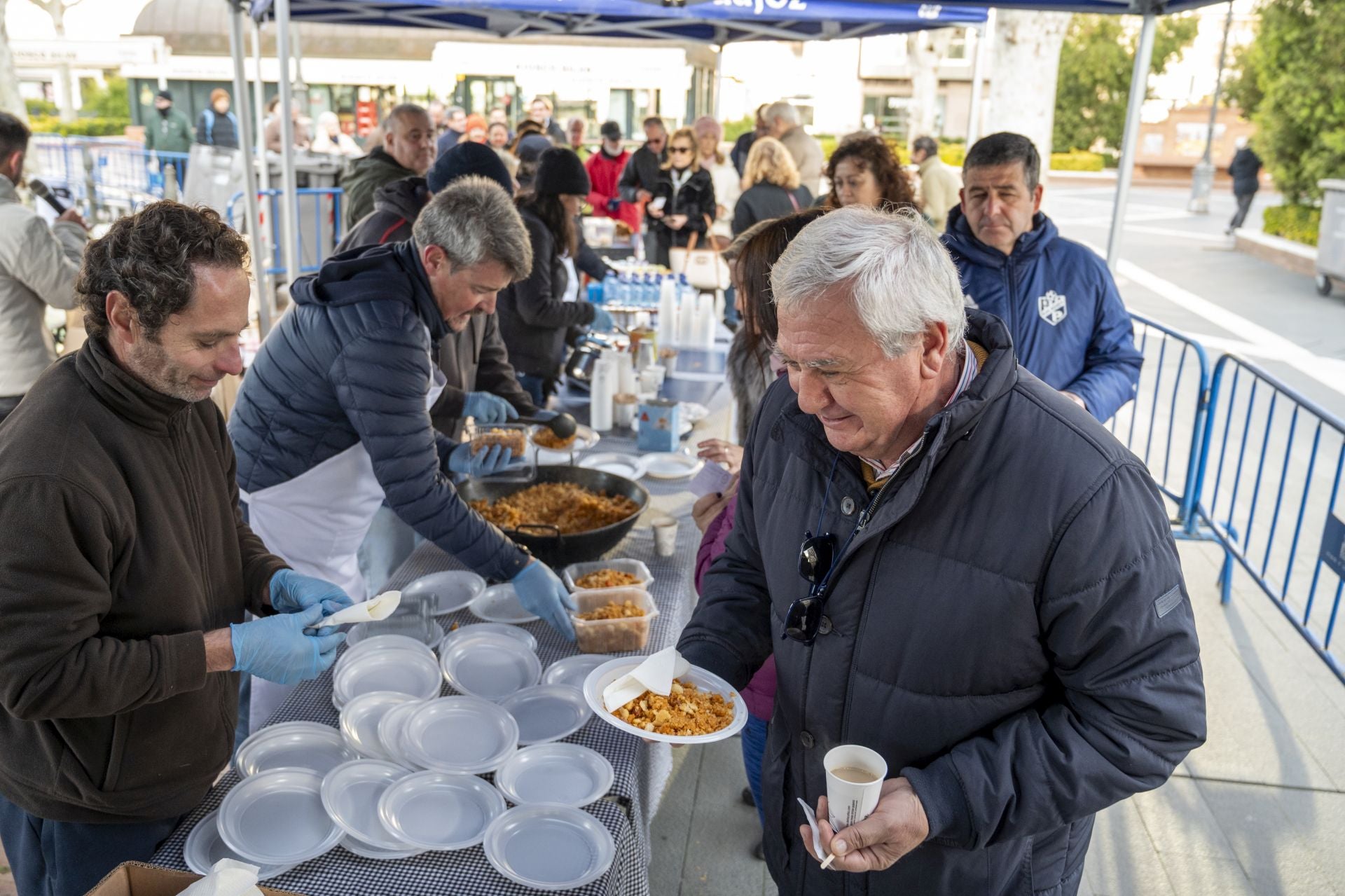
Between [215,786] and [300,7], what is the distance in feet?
22.4

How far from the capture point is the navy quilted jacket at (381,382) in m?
2.60

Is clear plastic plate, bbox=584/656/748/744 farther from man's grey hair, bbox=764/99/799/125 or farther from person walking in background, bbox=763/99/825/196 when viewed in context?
man's grey hair, bbox=764/99/799/125

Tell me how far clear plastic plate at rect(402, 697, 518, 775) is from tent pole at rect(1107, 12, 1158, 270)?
3782 millimetres

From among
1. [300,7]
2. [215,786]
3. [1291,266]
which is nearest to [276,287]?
[300,7]

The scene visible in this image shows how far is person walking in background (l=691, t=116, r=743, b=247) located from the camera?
10140 mm

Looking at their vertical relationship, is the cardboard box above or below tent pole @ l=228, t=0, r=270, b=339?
below

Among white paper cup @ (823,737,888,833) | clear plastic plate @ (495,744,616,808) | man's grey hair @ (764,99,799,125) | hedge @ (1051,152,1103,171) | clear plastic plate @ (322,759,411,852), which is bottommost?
clear plastic plate @ (495,744,616,808)

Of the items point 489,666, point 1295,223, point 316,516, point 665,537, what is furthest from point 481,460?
point 1295,223

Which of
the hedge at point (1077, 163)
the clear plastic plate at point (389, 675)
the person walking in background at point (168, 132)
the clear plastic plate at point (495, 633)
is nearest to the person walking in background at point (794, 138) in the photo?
the clear plastic plate at point (495, 633)

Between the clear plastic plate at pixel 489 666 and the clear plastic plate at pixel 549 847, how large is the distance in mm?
451

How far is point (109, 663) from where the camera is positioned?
64.5 inches

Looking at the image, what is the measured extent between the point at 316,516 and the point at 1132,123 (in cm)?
426

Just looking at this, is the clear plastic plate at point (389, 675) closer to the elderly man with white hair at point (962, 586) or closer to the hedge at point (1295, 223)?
the elderly man with white hair at point (962, 586)

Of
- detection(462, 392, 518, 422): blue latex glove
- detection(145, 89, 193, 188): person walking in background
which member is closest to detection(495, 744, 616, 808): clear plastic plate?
detection(462, 392, 518, 422): blue latex glove
